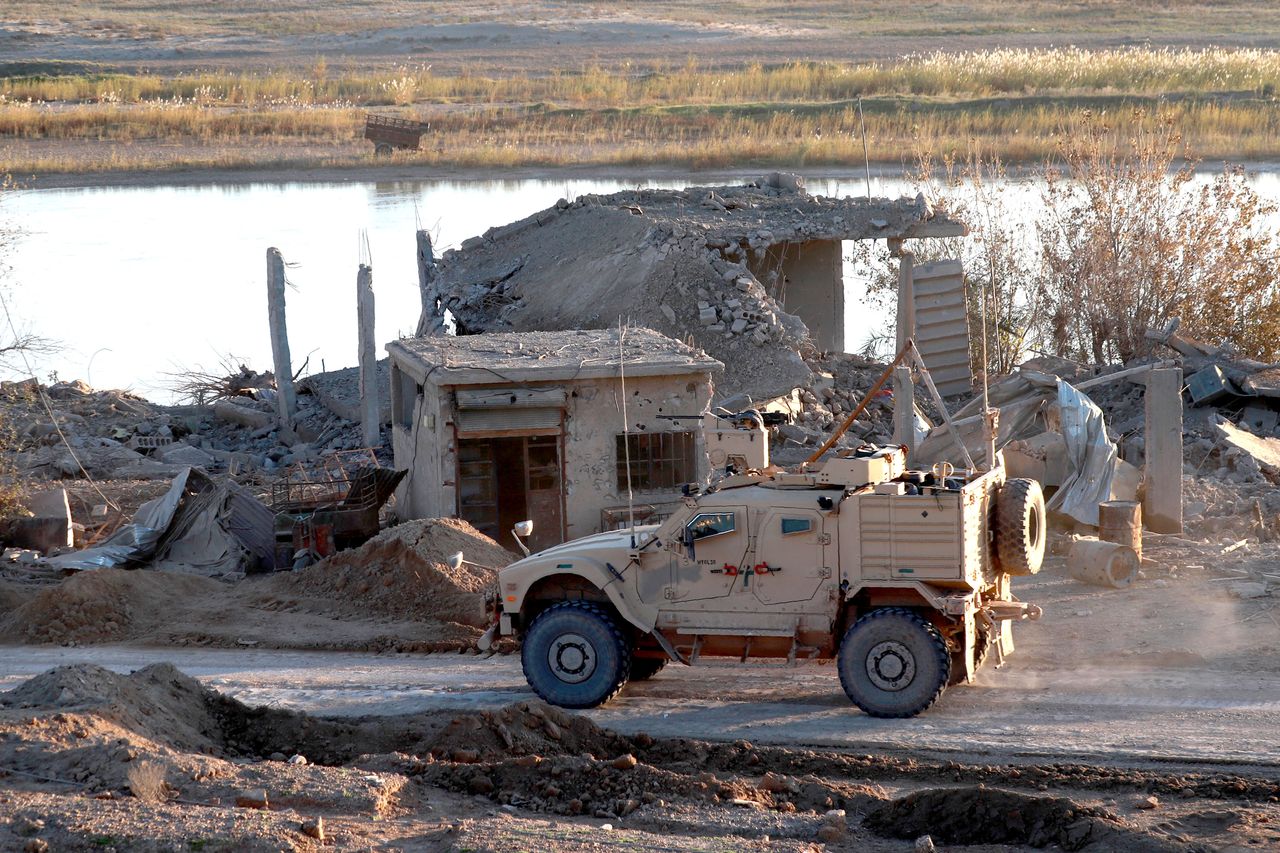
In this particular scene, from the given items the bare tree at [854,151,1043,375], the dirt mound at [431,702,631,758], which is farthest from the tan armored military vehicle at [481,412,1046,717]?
the bare tree at [854,151,1043,375]

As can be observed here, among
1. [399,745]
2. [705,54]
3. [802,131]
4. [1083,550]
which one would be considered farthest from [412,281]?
[705,54]

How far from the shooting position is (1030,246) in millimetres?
30812

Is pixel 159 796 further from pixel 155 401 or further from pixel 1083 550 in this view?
pixel 155 401

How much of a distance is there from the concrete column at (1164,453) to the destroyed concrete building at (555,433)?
5.11m

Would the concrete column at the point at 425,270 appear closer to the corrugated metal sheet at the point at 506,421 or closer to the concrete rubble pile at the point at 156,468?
the concrete rubble pile at the point at 156,468

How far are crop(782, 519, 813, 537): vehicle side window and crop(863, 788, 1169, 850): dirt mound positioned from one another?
9.05ft

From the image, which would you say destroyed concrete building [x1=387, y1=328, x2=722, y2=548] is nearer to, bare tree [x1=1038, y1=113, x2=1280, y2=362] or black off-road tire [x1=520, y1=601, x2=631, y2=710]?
black off-road tire [x1=520, y1=601, x2=631, y2=710]

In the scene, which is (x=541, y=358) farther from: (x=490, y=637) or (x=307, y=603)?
(x=490, y=637)

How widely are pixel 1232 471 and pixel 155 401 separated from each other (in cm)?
2035

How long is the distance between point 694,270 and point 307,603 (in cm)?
1024

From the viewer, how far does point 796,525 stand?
12.6 metres

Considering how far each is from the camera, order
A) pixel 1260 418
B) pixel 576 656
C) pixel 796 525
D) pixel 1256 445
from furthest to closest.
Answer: pixel 1260 418 < pixel 1256 445 < pixel 576 656 < pixel 796 525

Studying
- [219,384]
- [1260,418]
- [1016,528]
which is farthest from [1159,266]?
[219,384]

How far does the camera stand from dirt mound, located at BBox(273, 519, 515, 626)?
16844mm
